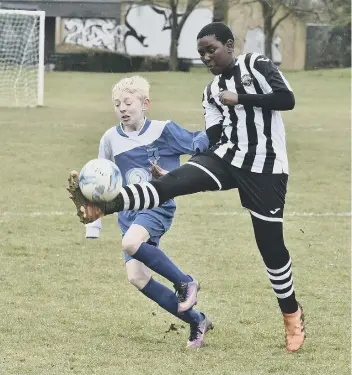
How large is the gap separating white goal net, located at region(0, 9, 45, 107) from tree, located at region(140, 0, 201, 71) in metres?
18.6

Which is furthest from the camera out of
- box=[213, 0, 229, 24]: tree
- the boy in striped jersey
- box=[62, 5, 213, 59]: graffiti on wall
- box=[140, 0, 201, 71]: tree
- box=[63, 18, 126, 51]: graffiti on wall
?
box=[62, 5, 213, 59]: graffiti on wall

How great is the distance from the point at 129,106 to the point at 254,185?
90cm

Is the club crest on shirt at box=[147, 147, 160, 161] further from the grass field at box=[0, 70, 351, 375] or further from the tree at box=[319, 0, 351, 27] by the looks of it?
the tree at box=[319, 0, 351, 27]

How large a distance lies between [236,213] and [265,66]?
19.2 feet

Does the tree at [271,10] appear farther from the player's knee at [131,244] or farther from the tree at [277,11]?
the player's knee at [131,244]

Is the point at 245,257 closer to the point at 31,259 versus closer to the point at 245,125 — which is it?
the point at 31,259

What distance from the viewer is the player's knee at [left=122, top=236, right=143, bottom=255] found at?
5.68 metres

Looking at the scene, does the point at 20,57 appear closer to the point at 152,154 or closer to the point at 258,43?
the point at 258,43

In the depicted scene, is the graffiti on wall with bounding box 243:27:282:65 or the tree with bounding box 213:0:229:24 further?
the graffiti on wall with bounding box 243:27:282:65

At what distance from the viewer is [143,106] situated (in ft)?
19.8

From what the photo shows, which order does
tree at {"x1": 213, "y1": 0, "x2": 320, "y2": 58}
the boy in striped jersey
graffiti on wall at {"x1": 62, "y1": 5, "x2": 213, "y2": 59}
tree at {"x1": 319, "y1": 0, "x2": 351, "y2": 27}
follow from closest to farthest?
1. the boy in striped jersey
2. tree at {"x1": 213, "y1": 0, "x2": 320, "y2": 58}
3. tree at {"x1": 319, "y1": 0, "x2": 351, "y2": 27}
4. graffiti on wall at {"x1": 62, "y1": 5, "x2": 213, "y2": 59}

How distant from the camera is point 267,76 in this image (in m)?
5.55

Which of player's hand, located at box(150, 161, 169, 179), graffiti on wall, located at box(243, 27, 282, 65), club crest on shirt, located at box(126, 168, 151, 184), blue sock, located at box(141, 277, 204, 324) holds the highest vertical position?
player's hand, located at box(150, 161, 169, 179)

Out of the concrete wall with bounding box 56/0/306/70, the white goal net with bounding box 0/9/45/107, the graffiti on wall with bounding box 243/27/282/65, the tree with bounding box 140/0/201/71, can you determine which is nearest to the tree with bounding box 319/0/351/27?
the concrete wall with bounding box 56/0/306/70
